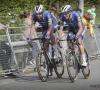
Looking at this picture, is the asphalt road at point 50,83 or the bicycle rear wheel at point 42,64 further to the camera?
the bicycle rear wheel at point 42,64

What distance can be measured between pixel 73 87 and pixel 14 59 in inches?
89.3

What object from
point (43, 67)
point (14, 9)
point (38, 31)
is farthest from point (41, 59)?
point (14, 9)

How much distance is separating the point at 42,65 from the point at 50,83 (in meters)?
0.52

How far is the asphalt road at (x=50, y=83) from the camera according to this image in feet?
31.4

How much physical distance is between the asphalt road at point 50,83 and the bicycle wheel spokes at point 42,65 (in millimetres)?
154

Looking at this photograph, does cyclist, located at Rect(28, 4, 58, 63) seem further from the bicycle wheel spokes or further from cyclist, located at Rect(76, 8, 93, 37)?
cyclist, located at Rect(76, 8, 93, 37)

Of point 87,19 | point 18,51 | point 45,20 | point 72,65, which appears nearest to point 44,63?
point 72,65

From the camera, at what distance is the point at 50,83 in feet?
33.2

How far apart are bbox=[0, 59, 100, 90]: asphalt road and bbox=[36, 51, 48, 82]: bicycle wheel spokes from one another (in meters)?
0.15

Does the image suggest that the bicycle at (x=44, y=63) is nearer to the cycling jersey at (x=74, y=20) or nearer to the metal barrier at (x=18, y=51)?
the cycling jersey at (x=74, y=20)

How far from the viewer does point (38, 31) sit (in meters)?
13.3

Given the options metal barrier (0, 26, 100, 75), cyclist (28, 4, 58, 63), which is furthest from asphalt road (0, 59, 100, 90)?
cyclist (28, 4, 58, 63)

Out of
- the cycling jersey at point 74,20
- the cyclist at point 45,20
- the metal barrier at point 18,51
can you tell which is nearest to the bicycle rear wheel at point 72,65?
the cyclist at point 45,20

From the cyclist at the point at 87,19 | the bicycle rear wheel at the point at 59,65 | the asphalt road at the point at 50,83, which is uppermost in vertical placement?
the cyclist at the point at 87,19
